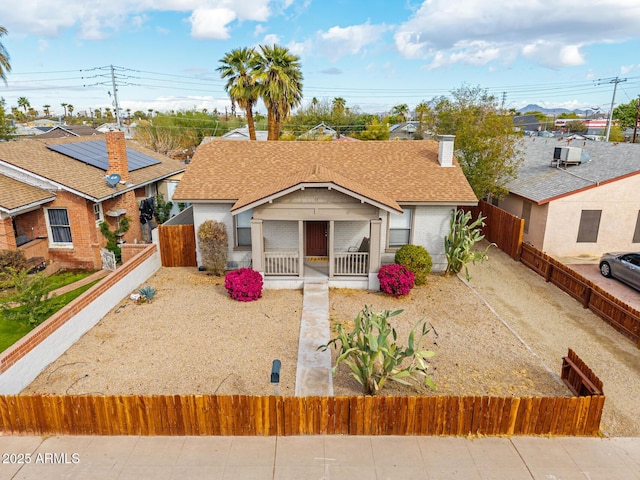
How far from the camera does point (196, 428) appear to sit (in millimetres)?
8047

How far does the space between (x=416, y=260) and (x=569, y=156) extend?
13425 millimetres

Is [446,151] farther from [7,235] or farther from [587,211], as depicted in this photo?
[7,235]

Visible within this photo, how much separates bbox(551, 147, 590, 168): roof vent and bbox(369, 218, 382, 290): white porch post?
46.6ft

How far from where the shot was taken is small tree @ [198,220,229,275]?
16328 mm

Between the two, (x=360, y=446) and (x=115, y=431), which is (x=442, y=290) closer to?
(x=360, y=446)

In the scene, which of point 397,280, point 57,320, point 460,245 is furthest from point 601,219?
point 57,320

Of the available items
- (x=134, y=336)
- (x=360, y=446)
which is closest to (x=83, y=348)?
(x=134, y=336)

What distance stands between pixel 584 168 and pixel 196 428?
2292cm

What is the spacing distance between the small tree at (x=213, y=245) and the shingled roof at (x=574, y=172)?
14709 mm

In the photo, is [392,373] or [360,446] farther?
[392,373]

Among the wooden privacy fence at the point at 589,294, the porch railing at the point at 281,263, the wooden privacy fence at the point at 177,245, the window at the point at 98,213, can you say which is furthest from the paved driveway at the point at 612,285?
the window at the point at 98,213

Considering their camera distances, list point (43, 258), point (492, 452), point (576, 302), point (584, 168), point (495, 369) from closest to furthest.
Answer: point (492, 452) < point (495, 369) < point (576, 302) < point (43, 258) < point (584, 168)

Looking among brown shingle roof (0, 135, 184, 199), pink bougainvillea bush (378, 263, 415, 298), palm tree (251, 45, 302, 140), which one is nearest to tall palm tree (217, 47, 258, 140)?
palm tree (251, 45, 302, 140)

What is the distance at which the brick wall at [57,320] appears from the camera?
29.6ft
